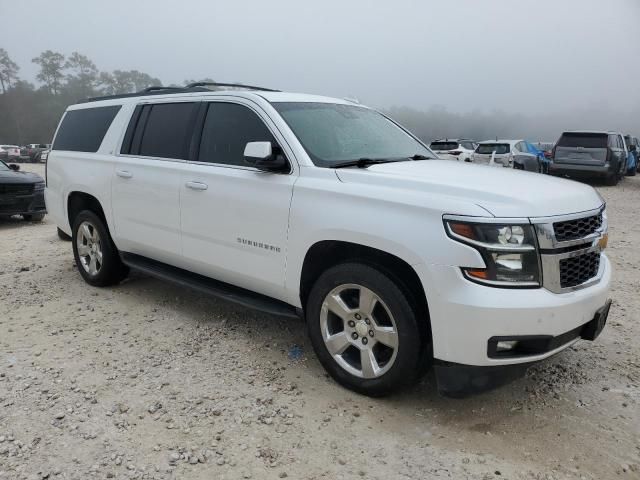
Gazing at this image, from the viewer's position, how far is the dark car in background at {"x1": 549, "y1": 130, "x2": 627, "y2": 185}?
50.2 feet

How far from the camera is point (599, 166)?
50.0 ft

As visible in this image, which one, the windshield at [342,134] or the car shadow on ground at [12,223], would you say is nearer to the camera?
the windshield at [342,134]

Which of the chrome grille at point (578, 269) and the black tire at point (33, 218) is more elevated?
the chrome grille at point (578, 269)

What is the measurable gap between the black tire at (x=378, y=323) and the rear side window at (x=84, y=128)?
311cm

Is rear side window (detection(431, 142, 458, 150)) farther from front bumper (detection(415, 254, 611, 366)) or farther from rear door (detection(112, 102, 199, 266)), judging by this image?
front bumper (detection(415, 254, 611, 366))

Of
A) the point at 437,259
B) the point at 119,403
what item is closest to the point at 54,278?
the point at 119,403

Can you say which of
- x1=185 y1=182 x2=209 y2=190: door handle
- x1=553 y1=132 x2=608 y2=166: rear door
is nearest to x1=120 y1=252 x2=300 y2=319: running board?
x1=185 y1=182 x2=209 y2=190: door handle

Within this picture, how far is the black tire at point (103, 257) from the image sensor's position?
508 cm

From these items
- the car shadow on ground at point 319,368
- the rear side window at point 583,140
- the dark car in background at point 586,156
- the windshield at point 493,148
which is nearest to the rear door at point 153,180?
the car shadow on ground at point 319,368

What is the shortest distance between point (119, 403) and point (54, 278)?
3259 mm

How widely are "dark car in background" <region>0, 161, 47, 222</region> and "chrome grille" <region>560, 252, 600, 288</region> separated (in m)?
10.0

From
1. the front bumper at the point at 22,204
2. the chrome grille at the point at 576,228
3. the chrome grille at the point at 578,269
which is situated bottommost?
the front bumper at the point at 22,204

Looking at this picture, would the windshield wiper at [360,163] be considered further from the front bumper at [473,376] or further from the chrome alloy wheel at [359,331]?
the front bumper at [473,376]

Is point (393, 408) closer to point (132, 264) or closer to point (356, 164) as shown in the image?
point (356, 164)
